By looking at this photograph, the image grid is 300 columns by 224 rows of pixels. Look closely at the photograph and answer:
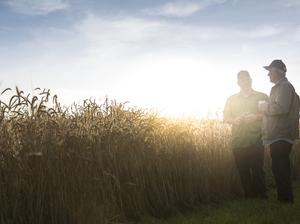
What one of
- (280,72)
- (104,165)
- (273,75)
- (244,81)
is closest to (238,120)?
(244,81)

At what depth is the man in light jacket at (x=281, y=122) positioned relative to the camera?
9.47m

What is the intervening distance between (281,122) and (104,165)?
3.29 meters

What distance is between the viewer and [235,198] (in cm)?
1084

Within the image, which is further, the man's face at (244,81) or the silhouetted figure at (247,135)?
the man's face at (244,81)

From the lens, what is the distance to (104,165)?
8.28m

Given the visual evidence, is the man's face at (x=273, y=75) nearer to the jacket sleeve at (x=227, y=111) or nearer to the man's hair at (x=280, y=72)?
the man's hair at (x=280, y=72)

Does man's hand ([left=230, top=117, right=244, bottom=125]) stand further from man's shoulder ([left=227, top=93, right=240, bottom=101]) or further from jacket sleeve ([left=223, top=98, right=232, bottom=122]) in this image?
man's shoulder ([left=227, top=93, right=240, bottom=101])

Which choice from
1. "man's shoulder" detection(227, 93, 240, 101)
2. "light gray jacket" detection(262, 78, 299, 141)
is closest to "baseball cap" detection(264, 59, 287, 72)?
"light gray jacket" detection(262, 78, 299, 141)

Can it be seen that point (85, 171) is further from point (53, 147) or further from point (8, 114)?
point (8, 114)

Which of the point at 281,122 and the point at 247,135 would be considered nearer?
the point at 281,122

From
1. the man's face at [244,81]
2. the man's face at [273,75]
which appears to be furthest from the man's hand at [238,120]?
the man's face at [273,75]

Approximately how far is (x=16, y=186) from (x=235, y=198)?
17.8 feet

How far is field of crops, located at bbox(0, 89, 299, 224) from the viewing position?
6.85 meters

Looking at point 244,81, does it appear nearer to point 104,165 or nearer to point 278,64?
point 278,64
